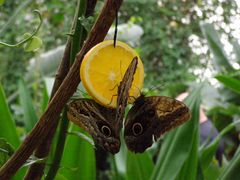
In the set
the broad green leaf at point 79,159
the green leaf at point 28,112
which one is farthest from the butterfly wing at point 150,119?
the green leaf at point 28,112

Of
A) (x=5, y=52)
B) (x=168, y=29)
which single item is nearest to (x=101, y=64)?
(x=5, y=52)

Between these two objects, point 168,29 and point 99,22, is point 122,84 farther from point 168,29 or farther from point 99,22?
point 168,29

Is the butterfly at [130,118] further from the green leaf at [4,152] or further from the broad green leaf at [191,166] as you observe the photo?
the broad green leaf at [191,166]

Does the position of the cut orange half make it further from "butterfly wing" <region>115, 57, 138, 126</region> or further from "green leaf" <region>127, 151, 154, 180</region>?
"green leaf" <region>127, 151, 154, 180</region>

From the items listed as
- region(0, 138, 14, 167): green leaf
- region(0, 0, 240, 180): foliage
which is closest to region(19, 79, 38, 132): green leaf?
region(0, 0, 240, 180): foliage

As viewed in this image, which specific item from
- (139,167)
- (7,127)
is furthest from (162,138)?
(7,127)

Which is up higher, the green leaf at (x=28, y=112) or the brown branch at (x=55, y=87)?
the brown branch at (x=55, y=87)

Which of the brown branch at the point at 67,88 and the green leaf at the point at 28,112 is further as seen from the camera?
the green leaf at the point at 28,112

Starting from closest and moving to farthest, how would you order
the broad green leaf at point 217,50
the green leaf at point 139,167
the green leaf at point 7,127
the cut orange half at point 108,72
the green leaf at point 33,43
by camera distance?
the cut orange half at point 108,72
the green leaf at point 33,43
the green leaf at point 7,127
the green leaf at point 139,167
the broad green leaf at point 217,50

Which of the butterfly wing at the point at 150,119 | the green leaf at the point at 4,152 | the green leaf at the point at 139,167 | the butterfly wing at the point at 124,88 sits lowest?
the green leaf at the point at 139,167
